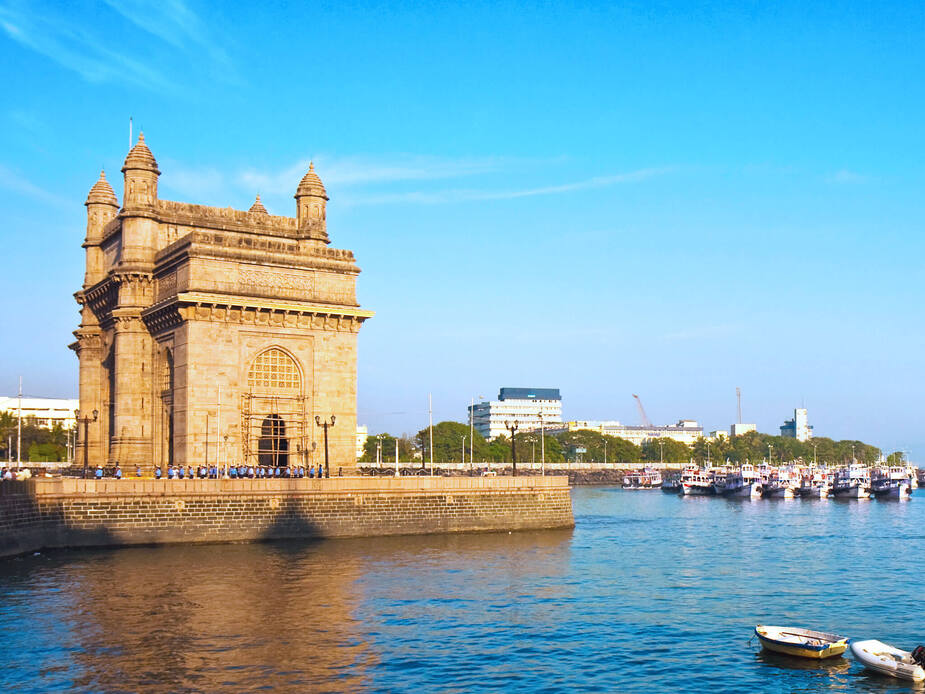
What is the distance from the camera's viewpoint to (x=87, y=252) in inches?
3182

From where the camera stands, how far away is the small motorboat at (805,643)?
31.2 metres

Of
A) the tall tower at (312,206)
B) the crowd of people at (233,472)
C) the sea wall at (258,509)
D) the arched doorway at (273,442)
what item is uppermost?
the tall tower at (312,206)

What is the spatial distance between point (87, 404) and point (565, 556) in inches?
1707

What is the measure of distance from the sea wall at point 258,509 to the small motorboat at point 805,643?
31.7m

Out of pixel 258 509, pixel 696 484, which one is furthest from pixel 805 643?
pixel 696 484

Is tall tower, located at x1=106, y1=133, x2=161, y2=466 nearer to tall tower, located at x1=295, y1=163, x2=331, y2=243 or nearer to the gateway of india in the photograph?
the gateway of india

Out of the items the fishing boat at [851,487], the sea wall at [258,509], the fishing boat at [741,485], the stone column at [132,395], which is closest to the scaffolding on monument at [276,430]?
the stone column at [132,395]

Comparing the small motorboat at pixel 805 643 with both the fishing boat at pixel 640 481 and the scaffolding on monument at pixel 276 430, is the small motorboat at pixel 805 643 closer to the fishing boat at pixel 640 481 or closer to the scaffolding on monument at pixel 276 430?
the scaffolding on monument at pixel 276 430

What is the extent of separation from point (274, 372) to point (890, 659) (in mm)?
46097

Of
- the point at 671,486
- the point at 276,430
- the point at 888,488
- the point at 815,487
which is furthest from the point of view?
the point at 671,486

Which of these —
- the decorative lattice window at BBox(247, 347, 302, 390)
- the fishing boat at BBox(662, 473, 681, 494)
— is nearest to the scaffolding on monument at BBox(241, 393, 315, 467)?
the decorative lattice window at BBox(247, 347, 302, 390)

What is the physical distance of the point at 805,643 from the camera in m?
31.3

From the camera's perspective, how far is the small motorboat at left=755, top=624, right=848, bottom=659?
31250mm

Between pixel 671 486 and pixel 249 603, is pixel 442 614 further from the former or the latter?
pixel 671 486
